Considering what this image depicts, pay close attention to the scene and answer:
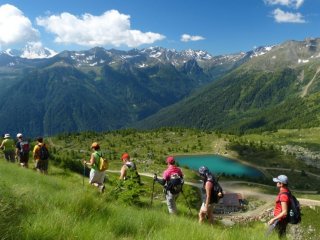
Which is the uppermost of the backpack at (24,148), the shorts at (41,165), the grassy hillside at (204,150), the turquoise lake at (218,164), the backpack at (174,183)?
the backpack at (24,148)

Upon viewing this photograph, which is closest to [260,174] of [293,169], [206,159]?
[293,169]

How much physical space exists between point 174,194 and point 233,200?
62753 millimetres

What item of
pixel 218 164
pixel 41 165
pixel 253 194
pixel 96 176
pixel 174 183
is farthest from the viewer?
pixel 218 164

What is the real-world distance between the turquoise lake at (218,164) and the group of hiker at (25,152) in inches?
4956

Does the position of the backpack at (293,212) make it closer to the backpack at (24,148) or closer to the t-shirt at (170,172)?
the t-shirt at (170,172)

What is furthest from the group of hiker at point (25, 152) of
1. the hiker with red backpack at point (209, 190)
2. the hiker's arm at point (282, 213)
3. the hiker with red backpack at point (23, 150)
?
the hiker's arm at point (282, 213)

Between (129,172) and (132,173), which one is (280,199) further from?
(129,172)

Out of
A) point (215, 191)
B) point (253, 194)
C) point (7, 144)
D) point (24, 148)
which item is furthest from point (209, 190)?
point (253, 194)

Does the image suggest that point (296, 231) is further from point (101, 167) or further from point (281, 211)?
point (281, 211)

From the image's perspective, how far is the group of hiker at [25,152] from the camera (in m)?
29.1

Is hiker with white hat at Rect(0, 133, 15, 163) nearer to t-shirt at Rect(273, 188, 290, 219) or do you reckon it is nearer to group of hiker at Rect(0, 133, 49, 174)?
group of hiker at Rect(0, 133, 49, 174)

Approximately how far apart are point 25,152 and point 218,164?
473 ft

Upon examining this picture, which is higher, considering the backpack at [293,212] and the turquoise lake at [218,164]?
the backpack at [293,212]

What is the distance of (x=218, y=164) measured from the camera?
171000 millimetres
